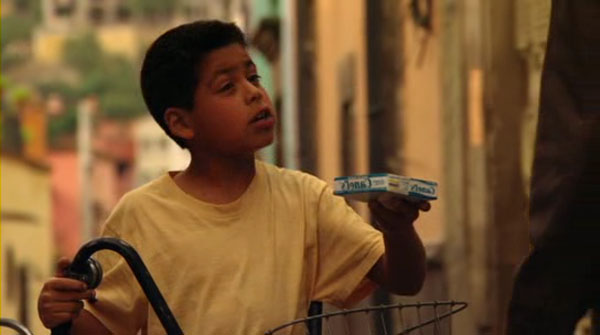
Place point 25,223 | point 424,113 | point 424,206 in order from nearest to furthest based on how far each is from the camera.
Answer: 1. point 424,206
2. point 424,113
3. point 25,223

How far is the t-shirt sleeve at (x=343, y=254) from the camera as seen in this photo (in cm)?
441

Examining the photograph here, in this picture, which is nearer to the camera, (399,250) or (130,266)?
(130,266)

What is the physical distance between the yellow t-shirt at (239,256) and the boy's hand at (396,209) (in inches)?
14.2

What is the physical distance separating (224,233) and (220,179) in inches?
7.9

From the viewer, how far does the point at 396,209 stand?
392 cm

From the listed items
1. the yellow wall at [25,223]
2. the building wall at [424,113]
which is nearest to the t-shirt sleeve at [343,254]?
the building wall at [424,113]

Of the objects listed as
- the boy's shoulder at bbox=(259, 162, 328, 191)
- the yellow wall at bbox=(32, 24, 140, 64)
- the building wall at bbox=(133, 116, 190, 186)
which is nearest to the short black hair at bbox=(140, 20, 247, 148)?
the boy's shoulder at bbox=(259, 162, 328, 191)

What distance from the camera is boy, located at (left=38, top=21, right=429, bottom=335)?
14.0 ft

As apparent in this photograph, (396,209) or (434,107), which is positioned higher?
(434,107)

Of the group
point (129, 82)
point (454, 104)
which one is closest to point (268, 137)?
point (454, 104)

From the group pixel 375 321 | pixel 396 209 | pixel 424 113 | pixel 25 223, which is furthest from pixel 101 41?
pixel 375 321

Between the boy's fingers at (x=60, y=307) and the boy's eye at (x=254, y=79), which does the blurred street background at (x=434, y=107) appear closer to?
the boy's eye at (x=254, y=79)

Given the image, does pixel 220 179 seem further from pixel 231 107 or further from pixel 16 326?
pixel 16 326

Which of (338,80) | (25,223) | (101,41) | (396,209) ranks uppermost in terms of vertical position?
(101,41)
